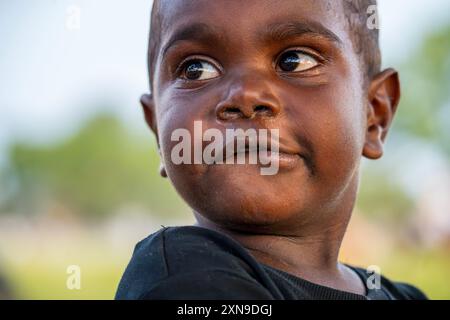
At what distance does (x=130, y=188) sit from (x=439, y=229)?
19536mm

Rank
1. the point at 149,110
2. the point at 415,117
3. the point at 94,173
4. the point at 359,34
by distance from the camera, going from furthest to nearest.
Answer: the point at 94,173, the point at 415,117, the point at 149,110, the point at 359,34

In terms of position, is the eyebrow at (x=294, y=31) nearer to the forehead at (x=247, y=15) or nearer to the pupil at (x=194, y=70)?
the forehead at (x=247, y=15)

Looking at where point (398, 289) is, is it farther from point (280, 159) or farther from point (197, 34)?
point (197, 34)

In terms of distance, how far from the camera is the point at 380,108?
7.84 feet

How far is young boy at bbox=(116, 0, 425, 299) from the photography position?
5.63 ft

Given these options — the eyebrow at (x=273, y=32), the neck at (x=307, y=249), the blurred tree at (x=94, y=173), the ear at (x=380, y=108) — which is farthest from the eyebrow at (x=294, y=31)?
the blurred tree at (x=94, y=173)

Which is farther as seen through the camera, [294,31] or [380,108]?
[380,108]

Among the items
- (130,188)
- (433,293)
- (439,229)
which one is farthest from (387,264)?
(130,188)

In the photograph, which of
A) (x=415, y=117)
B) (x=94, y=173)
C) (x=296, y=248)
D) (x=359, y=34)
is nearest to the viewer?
(x=296, y=248)

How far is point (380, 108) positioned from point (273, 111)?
732 millimetres

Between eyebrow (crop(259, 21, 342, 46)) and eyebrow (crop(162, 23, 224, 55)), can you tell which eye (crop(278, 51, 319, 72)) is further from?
eyebrow (crop(162, 23, 224, 55))

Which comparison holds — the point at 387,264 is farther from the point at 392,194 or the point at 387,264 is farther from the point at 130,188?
the point at 130,188

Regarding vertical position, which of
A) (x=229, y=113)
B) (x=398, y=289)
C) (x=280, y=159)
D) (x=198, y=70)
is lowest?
(x=398, y=289)

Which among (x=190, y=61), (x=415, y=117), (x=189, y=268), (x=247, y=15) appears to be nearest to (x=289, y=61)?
(x=247, y=15)
